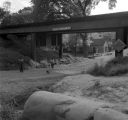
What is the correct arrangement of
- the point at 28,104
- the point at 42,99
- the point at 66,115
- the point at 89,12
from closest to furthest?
1. the point at 66,115
2. the point at 42,99
3. the point at 28,104
4. the point at 89,12

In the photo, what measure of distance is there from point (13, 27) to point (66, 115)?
1502 inches

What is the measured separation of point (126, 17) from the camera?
21031 millimetres

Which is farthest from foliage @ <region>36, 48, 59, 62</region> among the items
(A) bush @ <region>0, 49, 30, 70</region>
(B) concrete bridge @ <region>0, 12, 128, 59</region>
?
(A) bush @ <region>0, 49, 30, 70</region>

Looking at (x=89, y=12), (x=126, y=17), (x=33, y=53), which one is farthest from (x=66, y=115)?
(x=89, y=12)

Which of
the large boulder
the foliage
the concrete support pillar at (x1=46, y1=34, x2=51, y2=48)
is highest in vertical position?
the concrete support pillar at (x1=46, y1=34, x2=51, y2=48)

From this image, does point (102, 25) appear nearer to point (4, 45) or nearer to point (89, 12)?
point (4, 45)

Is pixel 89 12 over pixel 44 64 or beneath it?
over

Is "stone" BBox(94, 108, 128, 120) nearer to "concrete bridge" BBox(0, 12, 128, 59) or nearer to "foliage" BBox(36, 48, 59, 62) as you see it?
"concrete bridge" BBox(0, 12, 128, 59)

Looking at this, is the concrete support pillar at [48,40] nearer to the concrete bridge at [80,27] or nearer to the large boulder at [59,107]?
the concrete bridge at [80,27]

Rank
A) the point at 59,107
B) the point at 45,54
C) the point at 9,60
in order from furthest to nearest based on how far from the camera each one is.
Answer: the point at 45,54, the point at 9,60, the point at 59,107

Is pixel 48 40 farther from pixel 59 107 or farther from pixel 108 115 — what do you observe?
pixel 108 115

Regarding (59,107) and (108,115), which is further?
(59,107)

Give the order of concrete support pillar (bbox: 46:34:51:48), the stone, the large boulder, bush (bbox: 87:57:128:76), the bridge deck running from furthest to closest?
concrete support pillar (bbox: 46:34:51:48) → the bridge deck → bush (bbox: 87:57:128:76) → the large boulder → the stone

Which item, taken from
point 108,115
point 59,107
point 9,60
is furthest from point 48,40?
point 108,115
